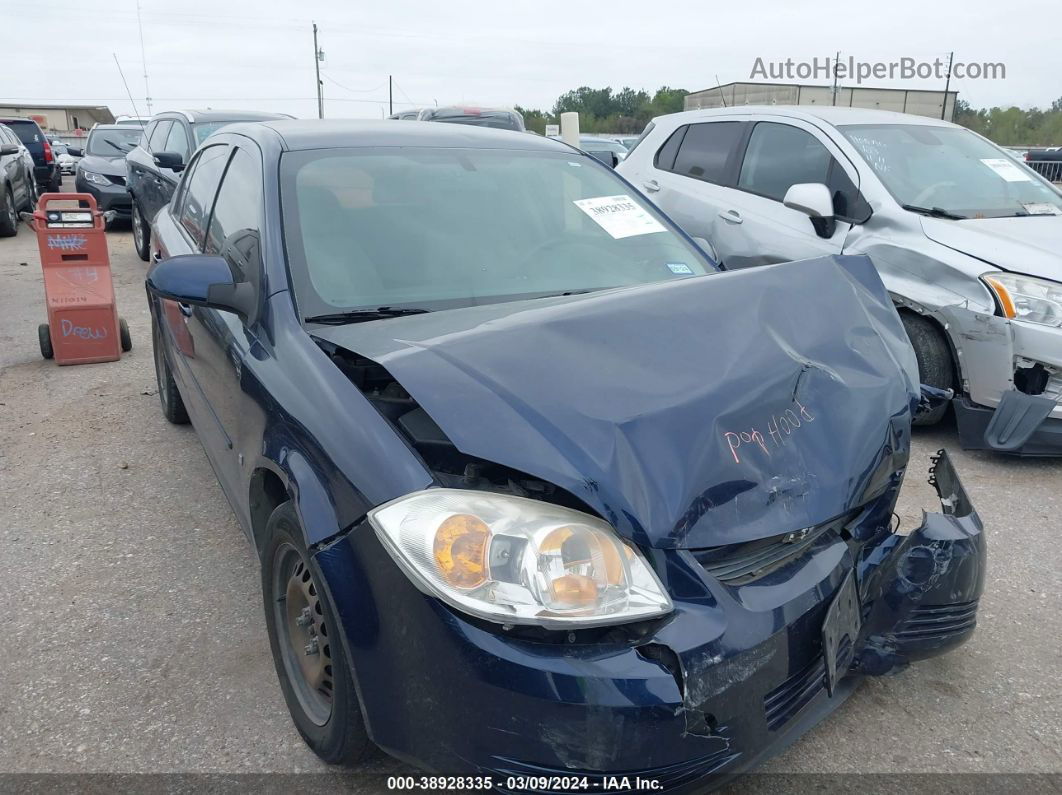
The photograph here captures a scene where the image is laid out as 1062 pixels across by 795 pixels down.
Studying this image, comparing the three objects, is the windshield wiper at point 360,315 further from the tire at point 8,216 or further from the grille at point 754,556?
the tire at point 8,216

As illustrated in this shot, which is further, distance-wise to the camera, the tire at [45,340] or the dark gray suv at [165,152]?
the dark gray suv at [165,152]

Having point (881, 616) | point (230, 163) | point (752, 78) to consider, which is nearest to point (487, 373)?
point (881, 616)

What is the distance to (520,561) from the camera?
171cm

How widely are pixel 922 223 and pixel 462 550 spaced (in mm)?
3942

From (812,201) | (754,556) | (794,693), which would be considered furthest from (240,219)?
(812,201)

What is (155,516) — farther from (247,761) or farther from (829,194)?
(829,194)

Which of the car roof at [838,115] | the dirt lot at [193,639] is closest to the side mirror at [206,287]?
the dirt lot at [193,639]

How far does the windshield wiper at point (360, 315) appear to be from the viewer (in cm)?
243

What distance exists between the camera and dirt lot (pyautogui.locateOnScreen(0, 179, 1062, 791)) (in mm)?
2312

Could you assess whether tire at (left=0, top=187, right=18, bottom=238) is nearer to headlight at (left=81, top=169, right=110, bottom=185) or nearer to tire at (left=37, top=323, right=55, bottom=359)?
headlight at (left=81, top=169, right=110, bottom=185)

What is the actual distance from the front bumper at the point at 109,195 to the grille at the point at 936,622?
12.0m

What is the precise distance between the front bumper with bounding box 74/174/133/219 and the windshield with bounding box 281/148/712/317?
10.3m

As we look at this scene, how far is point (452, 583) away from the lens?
1.69 meters

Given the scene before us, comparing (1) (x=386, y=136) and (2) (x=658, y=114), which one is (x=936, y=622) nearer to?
(1) (x=386, y=136)
